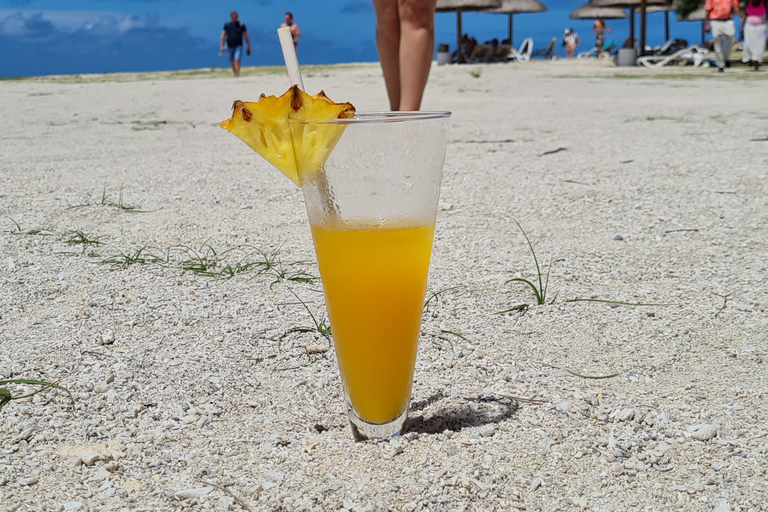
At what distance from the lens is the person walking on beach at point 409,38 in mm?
2623

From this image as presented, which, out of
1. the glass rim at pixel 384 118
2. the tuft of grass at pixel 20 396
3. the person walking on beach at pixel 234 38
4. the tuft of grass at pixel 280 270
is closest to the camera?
the glass rim at pixel 384 118

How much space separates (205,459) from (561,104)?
6.55m

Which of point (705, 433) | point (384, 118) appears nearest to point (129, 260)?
point (384, 118)

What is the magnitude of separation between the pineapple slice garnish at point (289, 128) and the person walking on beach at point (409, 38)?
1777mm

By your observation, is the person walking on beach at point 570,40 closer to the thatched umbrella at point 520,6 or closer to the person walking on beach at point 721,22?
the thatched umbrella at point 520,6

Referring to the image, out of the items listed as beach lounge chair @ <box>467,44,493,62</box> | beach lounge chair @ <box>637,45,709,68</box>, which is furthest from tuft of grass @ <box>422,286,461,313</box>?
beach lounge chair @ <box>467,44,493,62</box>

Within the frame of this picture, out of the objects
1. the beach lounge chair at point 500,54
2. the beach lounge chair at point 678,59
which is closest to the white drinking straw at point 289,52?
the beach lounge chair at point 678,59

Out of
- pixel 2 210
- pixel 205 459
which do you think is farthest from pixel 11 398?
pixel 2 210

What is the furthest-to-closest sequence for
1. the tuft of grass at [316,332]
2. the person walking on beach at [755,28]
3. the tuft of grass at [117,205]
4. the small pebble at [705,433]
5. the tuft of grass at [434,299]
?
the person walking on beach at [755,28], the tuft of grass at [117,205], the tuft of grass at [434,299], the tuft of grass at [316,332], the small pebble at [705,433]

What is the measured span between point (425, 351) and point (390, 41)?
5.79 ft

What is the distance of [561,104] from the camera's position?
7000 millimetres

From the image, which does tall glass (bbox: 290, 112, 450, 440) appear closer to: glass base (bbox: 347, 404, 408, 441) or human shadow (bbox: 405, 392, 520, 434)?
glass base (bbox: 347, 404, 408, 441)

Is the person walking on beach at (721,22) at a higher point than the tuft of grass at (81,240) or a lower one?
higher

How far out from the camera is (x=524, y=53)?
83.1 ft
